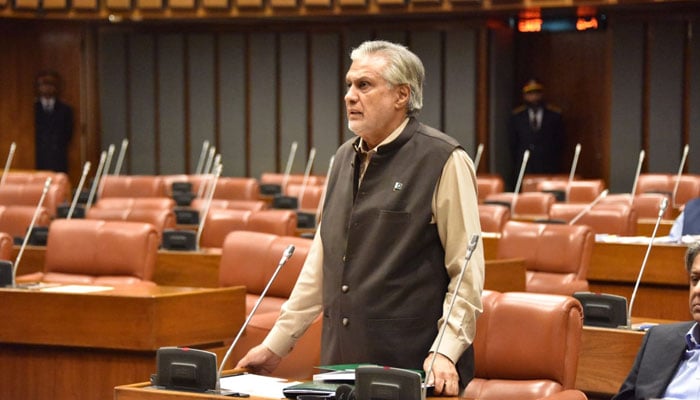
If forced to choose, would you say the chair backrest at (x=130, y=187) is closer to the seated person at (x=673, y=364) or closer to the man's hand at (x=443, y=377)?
the seated person at (x=673, y=364)

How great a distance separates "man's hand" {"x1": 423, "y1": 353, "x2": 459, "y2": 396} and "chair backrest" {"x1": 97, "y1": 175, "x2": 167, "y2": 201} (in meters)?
8.82

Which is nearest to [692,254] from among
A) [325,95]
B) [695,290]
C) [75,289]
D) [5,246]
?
[695,290]

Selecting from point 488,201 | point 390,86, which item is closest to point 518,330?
point 390,86

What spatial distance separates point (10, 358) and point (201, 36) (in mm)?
10665

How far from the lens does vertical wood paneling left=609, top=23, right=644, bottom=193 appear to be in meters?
13.3

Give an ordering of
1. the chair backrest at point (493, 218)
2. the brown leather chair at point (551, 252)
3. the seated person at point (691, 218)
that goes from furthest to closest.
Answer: the chair backrest at point (493, 218) < the brown leather chair at point (551, 252) < the seated person at point (691, 218)

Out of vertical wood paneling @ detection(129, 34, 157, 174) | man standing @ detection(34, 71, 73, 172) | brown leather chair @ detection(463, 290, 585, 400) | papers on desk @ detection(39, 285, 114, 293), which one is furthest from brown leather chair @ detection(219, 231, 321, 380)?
vertical wood paneling @ detection(129, 34, 157, 174)

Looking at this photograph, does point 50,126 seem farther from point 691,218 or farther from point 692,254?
point 692,254

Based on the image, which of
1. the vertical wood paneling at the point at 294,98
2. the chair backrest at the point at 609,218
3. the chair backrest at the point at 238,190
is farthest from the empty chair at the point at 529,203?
the vertical wood paneling at the point at 294,98

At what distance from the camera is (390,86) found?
3092 millimetres

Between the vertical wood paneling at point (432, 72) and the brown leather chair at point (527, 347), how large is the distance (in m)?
10.6

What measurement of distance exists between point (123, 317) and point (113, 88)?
11.1m

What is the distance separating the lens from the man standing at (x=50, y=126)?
15.0 m

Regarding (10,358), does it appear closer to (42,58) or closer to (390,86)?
(390,86)
